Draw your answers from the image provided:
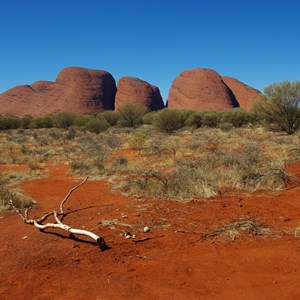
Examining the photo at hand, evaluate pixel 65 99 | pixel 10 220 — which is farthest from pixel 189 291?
pixel 65 99

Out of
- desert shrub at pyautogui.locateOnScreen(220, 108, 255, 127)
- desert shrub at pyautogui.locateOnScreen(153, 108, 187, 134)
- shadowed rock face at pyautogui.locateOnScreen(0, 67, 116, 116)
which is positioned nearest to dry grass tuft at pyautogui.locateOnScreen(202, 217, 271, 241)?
desert shrub at pyautogui.locateOnScreen(153, 108, 187, 134)

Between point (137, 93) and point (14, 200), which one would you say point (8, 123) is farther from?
point (14, 200)

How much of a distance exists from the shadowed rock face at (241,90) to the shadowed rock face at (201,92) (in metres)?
2.35

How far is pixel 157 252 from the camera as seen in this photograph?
410 centimetres

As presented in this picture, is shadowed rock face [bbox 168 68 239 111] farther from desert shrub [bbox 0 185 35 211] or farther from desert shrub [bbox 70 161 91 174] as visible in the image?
desert shrub [bbox 0 185 35 211]

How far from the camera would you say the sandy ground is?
3.20 meters

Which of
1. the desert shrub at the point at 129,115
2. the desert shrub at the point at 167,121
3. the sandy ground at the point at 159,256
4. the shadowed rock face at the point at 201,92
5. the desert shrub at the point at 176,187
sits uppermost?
the shadowed rock face at the point at 201,92

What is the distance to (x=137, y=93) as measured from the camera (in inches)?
3083

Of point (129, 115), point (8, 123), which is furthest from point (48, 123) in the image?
point (129, 115)

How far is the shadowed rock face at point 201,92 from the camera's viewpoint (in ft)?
247

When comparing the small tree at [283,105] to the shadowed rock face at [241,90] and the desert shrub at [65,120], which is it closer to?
→ the desert shrub at [65,120]

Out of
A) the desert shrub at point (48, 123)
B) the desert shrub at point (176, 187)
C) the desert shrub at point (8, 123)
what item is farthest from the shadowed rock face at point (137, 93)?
the desert shrub at point (176, 187)

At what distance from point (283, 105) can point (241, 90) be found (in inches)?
2500

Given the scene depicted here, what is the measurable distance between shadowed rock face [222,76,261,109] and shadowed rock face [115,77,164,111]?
62.3 ft
